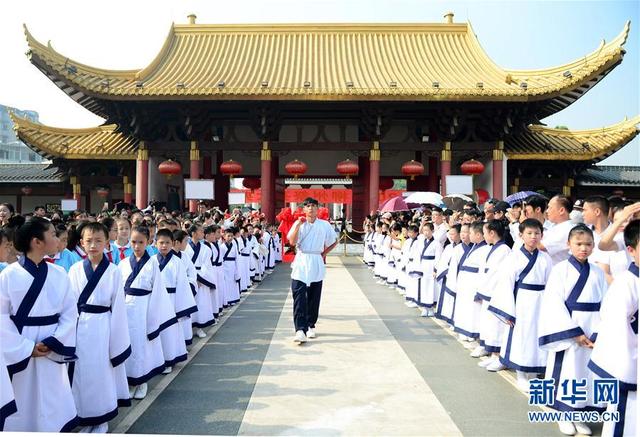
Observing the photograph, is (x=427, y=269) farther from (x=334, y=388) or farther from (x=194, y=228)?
(x=334, y=388)


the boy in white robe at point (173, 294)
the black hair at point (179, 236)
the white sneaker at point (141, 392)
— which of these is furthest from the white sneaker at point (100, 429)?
the black hair at point (179, 236)

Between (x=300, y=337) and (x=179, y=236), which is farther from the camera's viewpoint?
(x=300, y=337)

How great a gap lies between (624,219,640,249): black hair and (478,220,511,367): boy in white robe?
1.68m

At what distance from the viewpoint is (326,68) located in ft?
56.5

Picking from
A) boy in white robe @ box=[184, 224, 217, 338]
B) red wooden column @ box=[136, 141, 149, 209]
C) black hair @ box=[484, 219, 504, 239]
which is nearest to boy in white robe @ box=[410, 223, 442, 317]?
black hair @ box=[484, 219, 504, 239]

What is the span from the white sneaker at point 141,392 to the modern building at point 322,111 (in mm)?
11291

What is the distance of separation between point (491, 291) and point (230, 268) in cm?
492

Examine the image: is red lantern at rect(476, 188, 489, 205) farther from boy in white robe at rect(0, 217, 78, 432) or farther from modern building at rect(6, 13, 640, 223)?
boy in white robe at rect(0, 217, 78, 432)

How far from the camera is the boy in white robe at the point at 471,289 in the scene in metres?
6.00

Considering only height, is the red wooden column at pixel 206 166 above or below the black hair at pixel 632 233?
above

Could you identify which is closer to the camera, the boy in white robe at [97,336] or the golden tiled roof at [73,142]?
the boy in white robe at [97,336]

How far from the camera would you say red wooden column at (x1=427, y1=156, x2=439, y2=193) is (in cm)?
1870

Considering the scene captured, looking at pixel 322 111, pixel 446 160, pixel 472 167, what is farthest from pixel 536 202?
pixel 322 111

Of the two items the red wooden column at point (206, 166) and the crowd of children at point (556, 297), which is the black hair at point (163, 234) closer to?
the crowd of children at point (556, 297)
